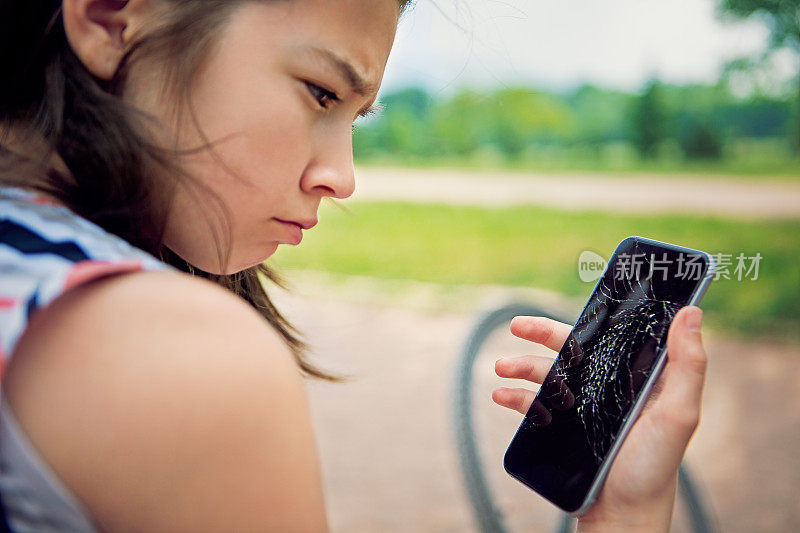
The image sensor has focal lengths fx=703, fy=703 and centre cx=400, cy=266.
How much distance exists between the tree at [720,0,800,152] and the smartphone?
319 cm

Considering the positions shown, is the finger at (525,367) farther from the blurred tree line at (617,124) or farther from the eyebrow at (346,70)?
the blurred tree line at (617,124)

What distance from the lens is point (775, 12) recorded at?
3490 millimetres

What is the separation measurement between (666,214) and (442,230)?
2.04 m

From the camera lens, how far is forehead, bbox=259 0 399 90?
0.61 m

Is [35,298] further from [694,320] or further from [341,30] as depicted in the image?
[694,320]

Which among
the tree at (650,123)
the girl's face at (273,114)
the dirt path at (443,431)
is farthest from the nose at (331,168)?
the tree at (650,123)

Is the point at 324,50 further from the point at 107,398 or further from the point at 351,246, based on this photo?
the point at 351,246

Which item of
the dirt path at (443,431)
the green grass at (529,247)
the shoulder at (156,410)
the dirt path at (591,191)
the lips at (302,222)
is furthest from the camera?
the dirt path at (591,191)

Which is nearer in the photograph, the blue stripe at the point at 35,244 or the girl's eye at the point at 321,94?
the blue stripe at the point at 35,244

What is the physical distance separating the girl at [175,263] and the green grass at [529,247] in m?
2.91

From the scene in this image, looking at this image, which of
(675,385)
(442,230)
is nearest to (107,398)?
(675,385)

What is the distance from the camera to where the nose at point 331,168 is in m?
0.68

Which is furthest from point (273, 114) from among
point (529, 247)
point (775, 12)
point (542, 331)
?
point (529, 247)

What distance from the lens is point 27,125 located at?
647mm
